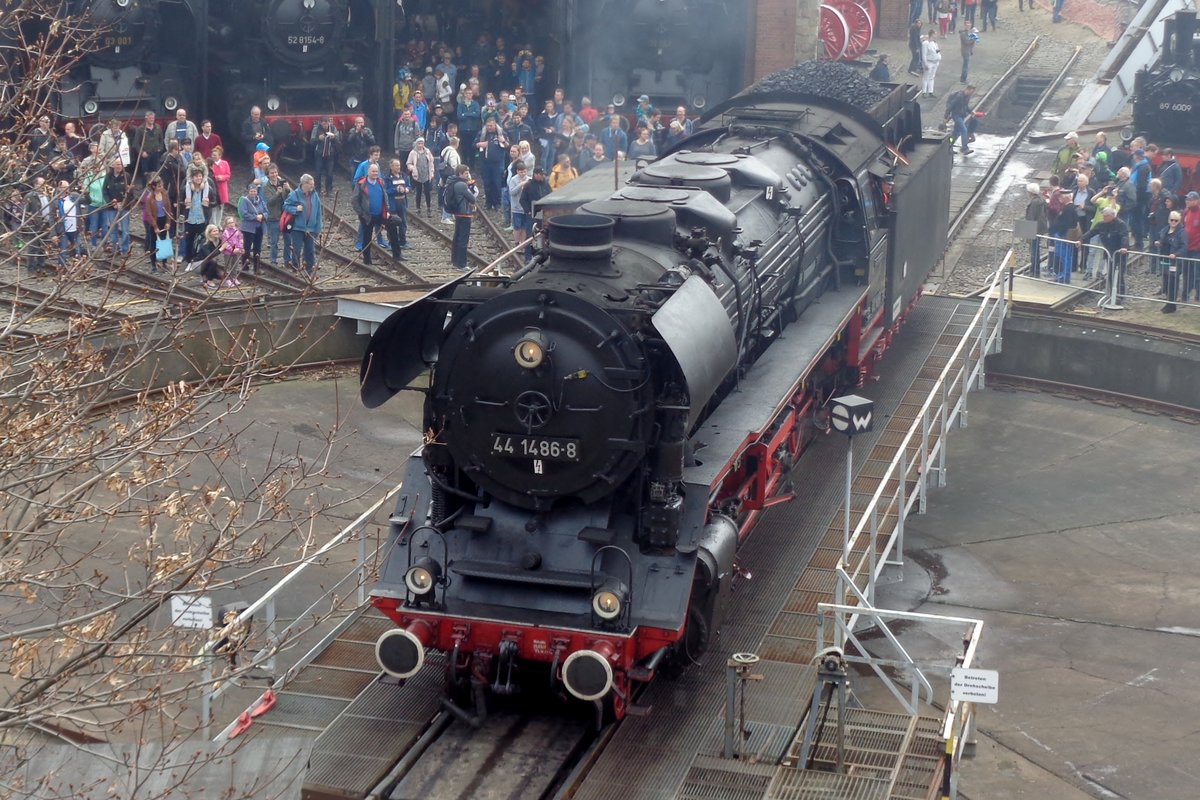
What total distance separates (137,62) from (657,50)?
910 cm

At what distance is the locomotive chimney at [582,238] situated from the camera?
1179 centimetres

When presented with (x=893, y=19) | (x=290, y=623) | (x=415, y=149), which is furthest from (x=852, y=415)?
(x=893, y=19)

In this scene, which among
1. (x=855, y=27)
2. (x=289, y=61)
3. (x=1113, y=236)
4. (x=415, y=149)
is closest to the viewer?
(x=1113, y=236)

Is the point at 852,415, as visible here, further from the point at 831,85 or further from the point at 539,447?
the point at 831,85

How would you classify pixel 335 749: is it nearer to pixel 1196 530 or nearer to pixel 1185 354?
pixel 1196 530

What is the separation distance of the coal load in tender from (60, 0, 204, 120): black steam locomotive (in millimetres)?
11140

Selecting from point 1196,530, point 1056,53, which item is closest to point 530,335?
point 1196,530

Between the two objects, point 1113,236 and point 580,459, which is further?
point 1113,236

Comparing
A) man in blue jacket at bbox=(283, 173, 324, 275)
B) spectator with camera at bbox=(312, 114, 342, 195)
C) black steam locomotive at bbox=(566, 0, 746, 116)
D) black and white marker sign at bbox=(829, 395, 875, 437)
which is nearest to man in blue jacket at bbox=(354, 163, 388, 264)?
man in blue jacket at bbox=(283, 173, 324, 275)

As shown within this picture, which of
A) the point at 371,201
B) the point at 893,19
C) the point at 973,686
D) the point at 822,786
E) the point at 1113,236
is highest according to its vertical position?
the point at 893,19

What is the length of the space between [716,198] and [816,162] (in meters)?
2.74

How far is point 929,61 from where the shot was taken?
108 ft

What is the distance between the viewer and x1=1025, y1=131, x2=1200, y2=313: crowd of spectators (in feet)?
71.2

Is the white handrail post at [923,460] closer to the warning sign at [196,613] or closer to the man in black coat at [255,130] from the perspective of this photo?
the warning sign at [196,613]
